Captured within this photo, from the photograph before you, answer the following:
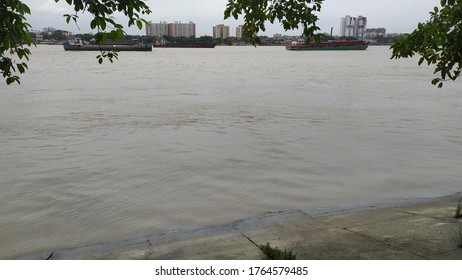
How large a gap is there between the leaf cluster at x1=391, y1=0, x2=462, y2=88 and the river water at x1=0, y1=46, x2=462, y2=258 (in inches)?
145

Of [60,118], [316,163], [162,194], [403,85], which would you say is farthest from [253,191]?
[403,85]

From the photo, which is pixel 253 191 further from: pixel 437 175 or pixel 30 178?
pixel 30 178

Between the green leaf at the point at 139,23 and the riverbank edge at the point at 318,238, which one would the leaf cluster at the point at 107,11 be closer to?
the green leaf at the point at 139,23

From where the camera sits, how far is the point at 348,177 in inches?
408

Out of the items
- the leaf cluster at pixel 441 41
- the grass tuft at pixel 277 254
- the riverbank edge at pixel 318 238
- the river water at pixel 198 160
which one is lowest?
the river water at pixel 198 160

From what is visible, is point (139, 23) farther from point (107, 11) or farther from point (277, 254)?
point (277, 254)

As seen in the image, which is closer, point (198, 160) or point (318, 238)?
point (318, 238)

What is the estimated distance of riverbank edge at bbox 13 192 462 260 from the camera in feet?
16.2

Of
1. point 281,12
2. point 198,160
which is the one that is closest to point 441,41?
point 281,12

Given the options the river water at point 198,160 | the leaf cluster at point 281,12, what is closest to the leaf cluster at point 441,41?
the leaf cluster at point 281,12

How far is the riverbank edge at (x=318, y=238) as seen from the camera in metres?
4.94

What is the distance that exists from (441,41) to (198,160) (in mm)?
8060

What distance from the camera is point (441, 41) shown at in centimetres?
501

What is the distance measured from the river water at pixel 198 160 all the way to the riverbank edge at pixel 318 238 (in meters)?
0.90
